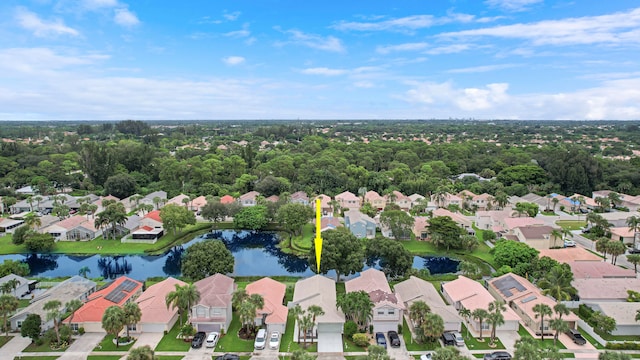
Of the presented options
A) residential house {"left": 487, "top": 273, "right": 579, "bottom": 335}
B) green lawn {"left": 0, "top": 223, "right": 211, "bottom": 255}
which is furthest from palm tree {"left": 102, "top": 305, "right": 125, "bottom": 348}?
residential house {"left": 487, "top": 273, "right": 579, "bottom": 335}

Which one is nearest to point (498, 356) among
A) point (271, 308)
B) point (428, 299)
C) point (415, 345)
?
point (415, 345)

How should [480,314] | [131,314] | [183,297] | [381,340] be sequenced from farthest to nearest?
[183,297] → [381,340] → [480,314] → [131,314]

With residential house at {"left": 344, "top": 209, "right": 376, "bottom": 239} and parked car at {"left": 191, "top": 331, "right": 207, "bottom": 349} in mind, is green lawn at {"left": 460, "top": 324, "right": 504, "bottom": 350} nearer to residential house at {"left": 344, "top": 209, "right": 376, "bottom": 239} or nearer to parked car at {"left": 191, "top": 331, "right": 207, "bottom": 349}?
parked car at {"left": 191, "top": 331, "right": 207, "bottom": 349}

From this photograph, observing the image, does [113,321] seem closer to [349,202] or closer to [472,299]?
[472,299]

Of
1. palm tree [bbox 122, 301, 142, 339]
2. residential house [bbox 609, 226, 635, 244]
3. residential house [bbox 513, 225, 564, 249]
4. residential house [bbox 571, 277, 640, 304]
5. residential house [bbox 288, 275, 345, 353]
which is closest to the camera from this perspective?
palm tree [bbox 122, 301, 142, 339]

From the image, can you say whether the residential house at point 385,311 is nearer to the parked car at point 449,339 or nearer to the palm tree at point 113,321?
the parked car at point 449,339

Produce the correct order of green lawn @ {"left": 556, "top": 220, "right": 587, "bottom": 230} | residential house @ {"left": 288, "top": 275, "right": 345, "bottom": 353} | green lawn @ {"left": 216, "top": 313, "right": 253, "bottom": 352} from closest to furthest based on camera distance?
green lawn @ {"left": 216, "top": 313, "right": 253, "bottom": 352}, residential house @ {"left": 288, "top": 275, "right": 345, "bottom": 353}, green lawn @ {"left": 556, "top": 220, "right": 587, "bottom": 230}
